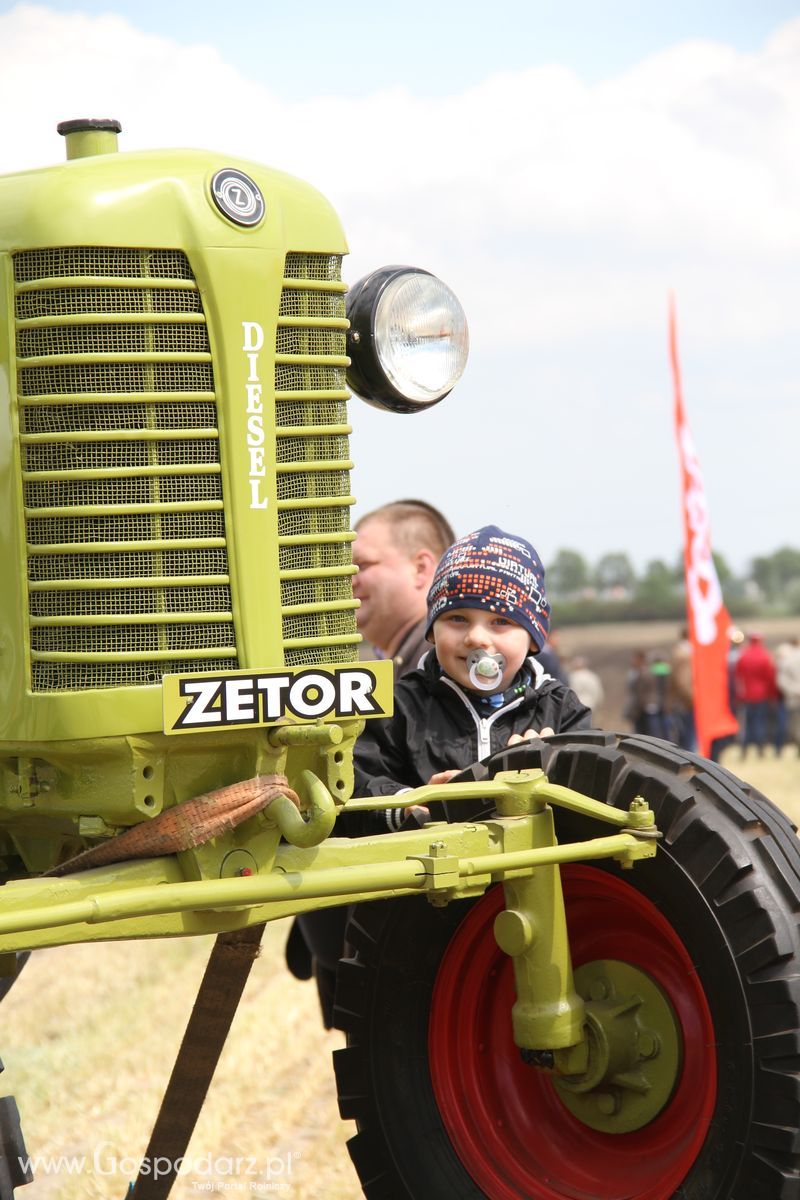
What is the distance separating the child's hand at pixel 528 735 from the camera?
3.58m

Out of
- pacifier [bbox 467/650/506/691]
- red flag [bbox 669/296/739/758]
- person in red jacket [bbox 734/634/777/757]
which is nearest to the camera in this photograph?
pacifier [bbox 467/650/506/691]

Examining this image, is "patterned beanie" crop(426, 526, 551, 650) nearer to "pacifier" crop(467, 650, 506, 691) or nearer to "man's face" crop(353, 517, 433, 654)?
"pacifier" crop(467, 650, 506, 691)

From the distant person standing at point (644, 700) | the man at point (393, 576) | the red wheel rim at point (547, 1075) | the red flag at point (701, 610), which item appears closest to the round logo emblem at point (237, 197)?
the red wheel rim at point (547, 1075)

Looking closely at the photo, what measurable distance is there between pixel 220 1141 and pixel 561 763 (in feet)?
9.32

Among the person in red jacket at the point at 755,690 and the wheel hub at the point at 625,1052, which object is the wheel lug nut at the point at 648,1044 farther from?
the person in red jacket at the point at 755,690

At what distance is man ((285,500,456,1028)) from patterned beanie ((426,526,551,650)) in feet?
3.84

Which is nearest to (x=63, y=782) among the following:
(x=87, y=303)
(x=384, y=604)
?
(x=87, y=303)

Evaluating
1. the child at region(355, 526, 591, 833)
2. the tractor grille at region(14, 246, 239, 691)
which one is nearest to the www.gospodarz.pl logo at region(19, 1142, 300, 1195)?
the child at region(355, 526, 591, 833)

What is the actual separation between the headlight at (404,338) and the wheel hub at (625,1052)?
4.06 feet

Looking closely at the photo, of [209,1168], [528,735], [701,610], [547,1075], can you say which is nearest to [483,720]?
[528,735]

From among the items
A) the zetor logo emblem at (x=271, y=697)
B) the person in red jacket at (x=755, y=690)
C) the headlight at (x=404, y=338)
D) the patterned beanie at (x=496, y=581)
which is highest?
the headlight at (x=404, y=338)

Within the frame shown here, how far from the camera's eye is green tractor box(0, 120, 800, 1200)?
9.52 feet

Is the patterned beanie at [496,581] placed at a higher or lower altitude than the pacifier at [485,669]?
higher

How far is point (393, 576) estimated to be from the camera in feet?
18.2
